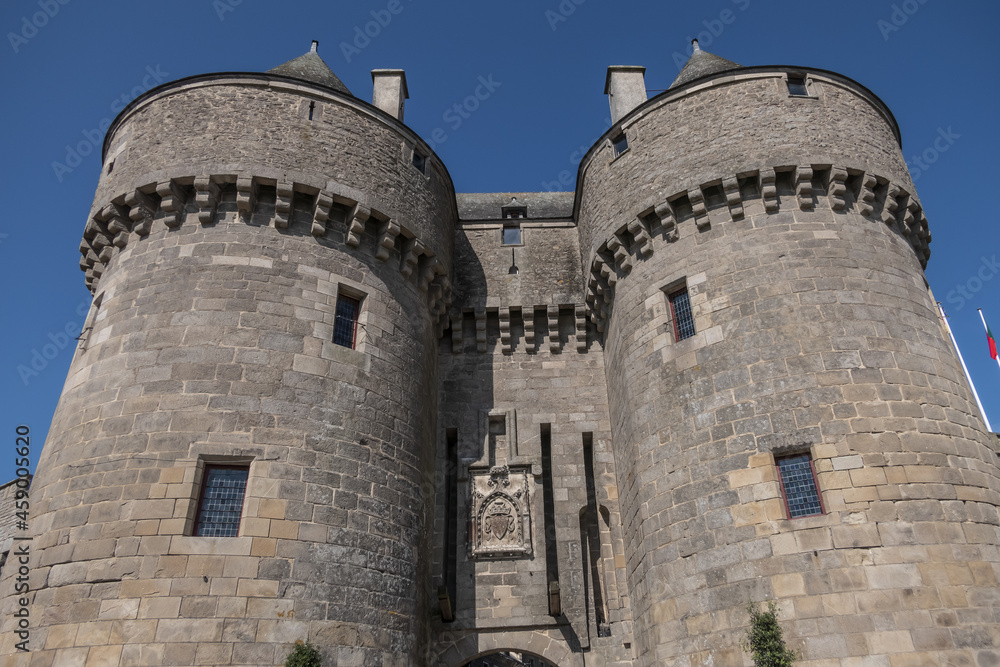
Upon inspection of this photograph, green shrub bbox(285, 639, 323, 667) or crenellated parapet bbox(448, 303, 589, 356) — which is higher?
crenellated parapet bbox(448, 303, 589, 356)

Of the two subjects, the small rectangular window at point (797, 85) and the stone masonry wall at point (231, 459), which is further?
the small rectangular window at point (797, 85)

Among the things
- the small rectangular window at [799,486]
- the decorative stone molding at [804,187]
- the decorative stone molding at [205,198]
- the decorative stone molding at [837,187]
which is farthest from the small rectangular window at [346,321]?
the decorative stone molding at [837,187]

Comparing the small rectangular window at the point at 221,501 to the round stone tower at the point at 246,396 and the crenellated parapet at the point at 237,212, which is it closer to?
the round stone tower at the point at 246,396

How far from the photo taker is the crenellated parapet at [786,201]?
10.8 metres

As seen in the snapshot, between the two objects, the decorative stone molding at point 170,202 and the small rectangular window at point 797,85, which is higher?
the small rectangular window at point 797,85

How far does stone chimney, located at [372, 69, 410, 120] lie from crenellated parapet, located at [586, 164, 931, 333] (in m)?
6.57

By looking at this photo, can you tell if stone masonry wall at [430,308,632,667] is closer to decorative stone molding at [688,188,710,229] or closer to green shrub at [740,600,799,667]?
green shrub at [740,600,799,667]

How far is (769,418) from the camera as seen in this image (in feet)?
30.5

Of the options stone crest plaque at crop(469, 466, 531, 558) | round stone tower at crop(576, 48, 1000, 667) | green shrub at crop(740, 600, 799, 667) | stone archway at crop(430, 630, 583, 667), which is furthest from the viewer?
stone crest plaque at crop(469, 466, 531, 558)

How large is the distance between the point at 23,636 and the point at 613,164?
11436 millimetres

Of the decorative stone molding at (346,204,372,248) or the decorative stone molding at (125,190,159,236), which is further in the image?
the decorative stone molding at (346,204,372,248)

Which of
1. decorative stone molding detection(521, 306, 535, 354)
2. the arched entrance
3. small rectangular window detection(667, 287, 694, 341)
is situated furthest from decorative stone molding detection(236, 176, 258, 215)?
the arched entrance

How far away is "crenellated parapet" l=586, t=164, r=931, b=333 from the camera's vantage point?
10836 mm

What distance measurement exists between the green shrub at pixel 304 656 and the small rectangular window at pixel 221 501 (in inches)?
62.2
